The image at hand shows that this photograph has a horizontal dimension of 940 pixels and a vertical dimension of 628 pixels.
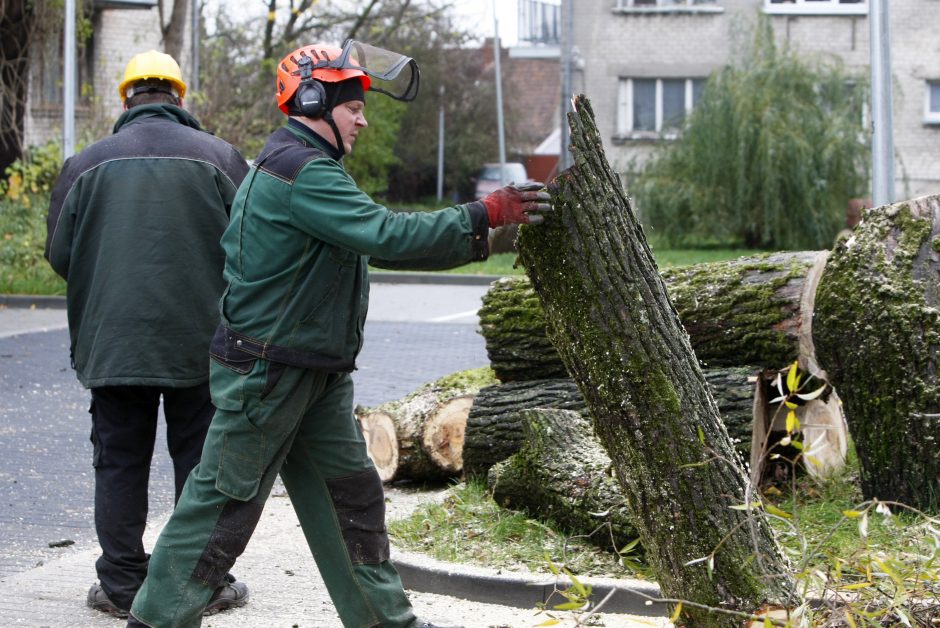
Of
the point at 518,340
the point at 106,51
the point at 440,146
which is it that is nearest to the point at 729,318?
the point at 518,340

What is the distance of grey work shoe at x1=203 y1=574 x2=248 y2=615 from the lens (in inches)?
177

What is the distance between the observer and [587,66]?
3011cm

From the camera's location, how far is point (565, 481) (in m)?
4.99

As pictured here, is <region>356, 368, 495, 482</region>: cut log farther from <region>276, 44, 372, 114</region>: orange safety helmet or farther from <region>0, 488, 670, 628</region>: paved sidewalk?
<region>276, 44, 372, 114</region>: orange safety helmet

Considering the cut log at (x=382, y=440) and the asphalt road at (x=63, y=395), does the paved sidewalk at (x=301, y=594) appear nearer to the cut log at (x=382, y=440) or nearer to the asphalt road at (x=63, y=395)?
the asphalt road at (x=63, y=395)

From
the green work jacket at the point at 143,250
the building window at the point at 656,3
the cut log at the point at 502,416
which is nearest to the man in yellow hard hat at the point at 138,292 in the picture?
the green work jacket at the point at 143,250

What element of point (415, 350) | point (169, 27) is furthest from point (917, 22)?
point (415, 350)

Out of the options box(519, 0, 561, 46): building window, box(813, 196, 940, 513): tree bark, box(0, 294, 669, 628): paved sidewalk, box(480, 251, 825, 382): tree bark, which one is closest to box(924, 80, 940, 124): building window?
box(519, 0, 561, 46): building window

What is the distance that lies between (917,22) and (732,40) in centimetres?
441

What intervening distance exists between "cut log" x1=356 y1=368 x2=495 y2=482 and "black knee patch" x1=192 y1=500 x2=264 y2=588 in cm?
258

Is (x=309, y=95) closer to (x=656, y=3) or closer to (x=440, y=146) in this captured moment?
(x=656, y=3)

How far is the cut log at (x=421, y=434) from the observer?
6.29 meters

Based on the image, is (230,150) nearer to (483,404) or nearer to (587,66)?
(483,404)

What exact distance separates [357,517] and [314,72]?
1325mm
